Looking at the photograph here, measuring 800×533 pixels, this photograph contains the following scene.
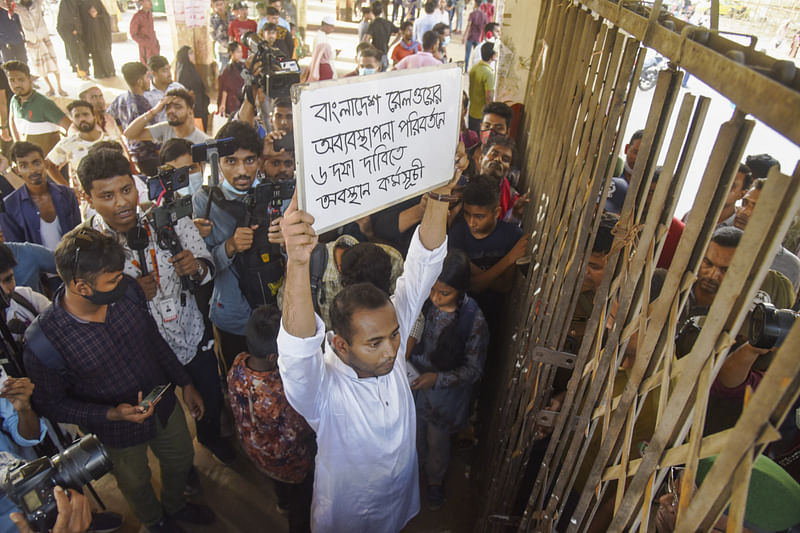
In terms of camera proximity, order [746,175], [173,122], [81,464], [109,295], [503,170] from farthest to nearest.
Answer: [173,122], [503,170], [746,175], [109,295], [81,464]

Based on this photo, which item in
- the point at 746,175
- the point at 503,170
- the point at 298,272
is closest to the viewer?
the point at 298,272

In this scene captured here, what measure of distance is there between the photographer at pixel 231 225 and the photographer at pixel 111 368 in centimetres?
54

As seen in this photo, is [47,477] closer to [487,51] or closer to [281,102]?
[281,102]

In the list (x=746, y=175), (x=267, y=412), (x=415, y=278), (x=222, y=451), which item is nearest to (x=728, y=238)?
(x=415, y=278)

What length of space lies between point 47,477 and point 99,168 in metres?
1.66

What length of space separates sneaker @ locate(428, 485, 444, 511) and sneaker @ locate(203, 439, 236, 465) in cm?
128

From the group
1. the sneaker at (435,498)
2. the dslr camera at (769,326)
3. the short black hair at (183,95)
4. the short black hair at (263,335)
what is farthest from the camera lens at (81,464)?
the short black hair at (183,95)

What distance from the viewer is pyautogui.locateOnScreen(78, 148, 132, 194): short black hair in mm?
2631

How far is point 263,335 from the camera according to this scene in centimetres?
228

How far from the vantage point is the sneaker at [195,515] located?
9.16 feet

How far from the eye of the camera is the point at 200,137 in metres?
4.45

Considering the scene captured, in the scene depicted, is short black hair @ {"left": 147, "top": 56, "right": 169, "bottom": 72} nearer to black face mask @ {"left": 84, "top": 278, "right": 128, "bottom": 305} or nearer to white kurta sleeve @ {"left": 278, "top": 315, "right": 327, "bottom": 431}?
black face mask @ {"left": 84, "top": 278, "right": 128, "bottom": 305}

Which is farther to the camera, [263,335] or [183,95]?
[183,95]

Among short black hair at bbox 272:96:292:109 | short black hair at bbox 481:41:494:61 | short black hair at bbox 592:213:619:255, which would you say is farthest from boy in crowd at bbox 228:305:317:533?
short black hair at bbox 481:41:494:61
